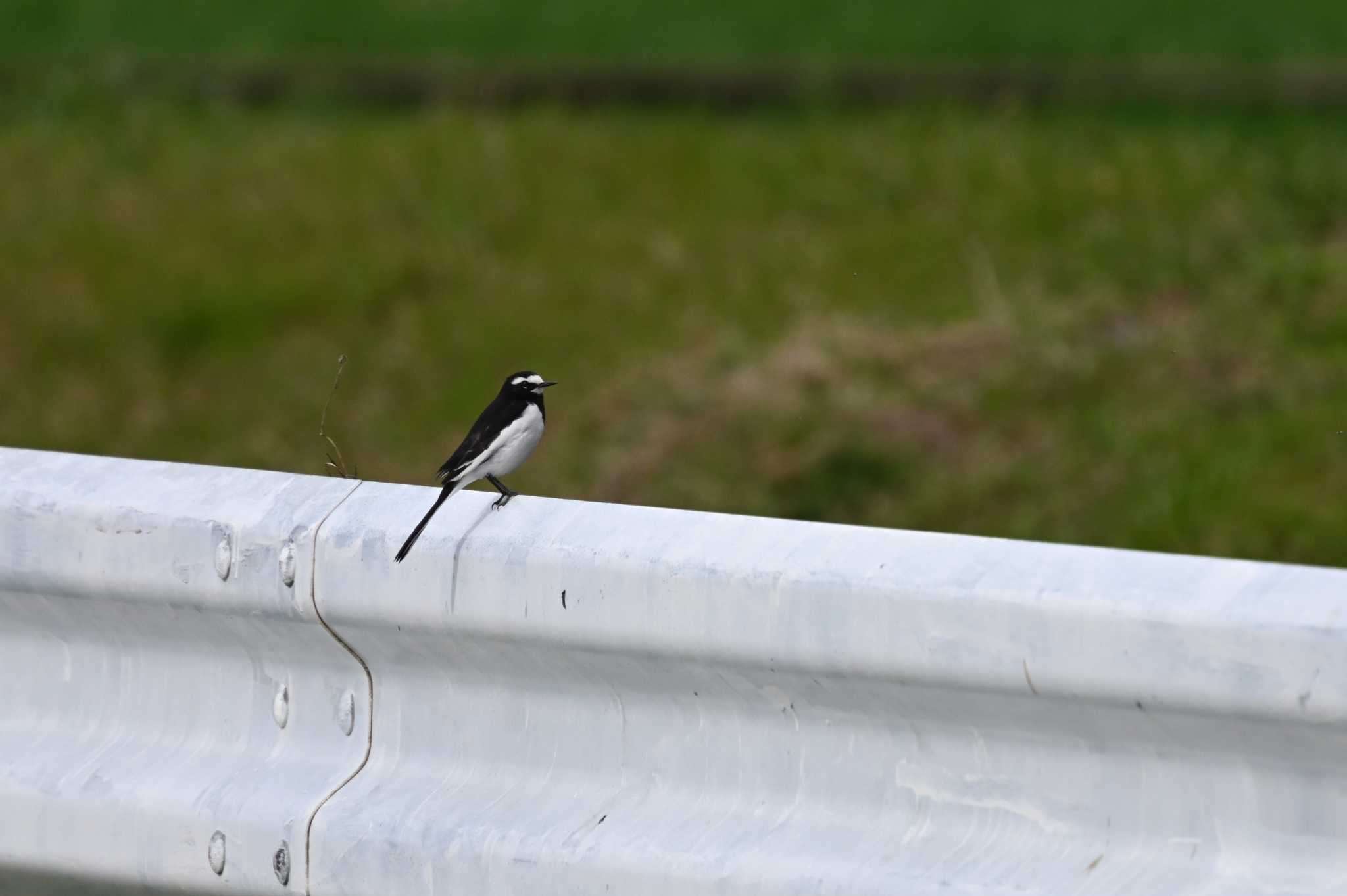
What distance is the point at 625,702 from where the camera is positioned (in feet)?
10.5

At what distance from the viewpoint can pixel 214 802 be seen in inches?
136

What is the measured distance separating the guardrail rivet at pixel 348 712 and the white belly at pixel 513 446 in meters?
0.90

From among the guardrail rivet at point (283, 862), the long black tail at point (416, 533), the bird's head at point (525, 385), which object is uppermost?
the bird's head at point (525, 385)

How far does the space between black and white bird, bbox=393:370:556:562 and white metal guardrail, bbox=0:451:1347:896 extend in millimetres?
600

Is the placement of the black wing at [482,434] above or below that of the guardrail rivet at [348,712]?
above

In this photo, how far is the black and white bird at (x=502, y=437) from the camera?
4184 millimetres

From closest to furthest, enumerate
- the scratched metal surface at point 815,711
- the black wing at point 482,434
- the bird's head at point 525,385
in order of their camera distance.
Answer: the scratched metal surface at point 815,711
the black wing at point 482,434
the bird's head at point 525,385

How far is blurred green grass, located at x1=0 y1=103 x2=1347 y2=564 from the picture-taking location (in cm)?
848

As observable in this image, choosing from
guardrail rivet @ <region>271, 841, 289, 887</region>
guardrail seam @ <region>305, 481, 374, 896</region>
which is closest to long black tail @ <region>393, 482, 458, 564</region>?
guardrail seam @ <region>305, 481, 374, 896</region>

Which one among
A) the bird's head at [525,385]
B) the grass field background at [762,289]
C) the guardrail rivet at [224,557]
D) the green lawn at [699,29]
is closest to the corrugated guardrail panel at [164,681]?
the guardrail rivet at [224,557]

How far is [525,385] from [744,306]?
5740 mm

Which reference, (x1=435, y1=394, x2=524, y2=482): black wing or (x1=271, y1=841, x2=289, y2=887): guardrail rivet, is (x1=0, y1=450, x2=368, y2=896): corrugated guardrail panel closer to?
(x1=271, y1=841, x2=289, y2=887): guardrail rivet

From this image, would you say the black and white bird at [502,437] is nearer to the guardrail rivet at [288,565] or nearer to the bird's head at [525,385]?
the bird's head at [525,385]

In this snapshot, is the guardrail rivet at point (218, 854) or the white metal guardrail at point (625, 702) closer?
the white metal guardrail at point (625, 702)
